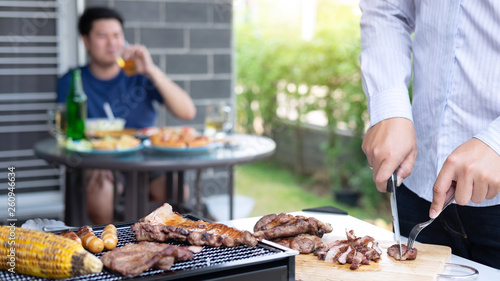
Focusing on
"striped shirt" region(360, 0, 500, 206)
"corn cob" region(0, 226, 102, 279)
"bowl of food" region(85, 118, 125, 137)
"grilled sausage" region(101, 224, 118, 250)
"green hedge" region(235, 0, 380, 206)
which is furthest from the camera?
"green hedge" region(235, 0, 380, 206)

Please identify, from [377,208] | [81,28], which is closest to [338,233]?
[81,28]

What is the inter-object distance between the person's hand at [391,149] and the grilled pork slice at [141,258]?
1.49 feet

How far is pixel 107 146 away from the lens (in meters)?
2.84

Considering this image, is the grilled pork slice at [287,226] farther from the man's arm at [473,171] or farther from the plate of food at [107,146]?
the plate of food at [107,146]

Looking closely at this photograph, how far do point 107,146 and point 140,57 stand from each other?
0.90m

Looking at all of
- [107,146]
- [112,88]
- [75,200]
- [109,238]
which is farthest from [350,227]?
[112,88]

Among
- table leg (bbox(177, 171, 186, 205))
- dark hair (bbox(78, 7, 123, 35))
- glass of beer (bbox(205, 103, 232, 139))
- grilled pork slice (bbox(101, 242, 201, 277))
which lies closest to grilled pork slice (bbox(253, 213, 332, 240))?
grilled pork slice (bbox(101, 242, 201, 277))

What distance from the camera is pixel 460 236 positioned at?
1.48m

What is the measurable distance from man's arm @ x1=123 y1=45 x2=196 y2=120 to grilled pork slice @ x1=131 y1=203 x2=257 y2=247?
7.72 feet

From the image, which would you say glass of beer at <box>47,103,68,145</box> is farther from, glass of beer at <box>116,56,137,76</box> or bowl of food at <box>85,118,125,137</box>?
glass of beer at <box>116,56,137,76</box>

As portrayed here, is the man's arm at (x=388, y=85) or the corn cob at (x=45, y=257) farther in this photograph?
the man's arm at (x=388, y=85)

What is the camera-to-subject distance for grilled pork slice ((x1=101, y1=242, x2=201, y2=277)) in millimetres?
1016

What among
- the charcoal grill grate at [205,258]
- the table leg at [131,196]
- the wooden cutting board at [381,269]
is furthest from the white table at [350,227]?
the table leg at [131,196]

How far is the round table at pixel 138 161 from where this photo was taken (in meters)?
2.71
